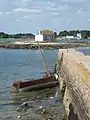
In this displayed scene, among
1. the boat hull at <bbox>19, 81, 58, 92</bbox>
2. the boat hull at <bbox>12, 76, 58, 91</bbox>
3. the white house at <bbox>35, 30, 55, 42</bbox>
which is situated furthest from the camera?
the white house at <bbox>35, 30, 55, 42</bbox>

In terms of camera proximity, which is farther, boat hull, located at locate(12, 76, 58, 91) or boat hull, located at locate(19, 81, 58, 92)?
boat hull, located at locate(19, 81, 58, 92)

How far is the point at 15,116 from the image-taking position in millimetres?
20969

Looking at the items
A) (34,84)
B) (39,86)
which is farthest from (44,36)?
(34,84)

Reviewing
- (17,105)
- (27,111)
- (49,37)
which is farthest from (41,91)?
(49,37)

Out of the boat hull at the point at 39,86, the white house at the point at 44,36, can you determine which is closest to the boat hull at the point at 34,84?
the boat hull at the point at 39,86

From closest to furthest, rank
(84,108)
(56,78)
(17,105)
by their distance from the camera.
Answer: (84,108)
(17,105)
(56,78)

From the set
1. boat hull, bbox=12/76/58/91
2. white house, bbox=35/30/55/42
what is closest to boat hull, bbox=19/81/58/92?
boat hull, bbox=12/76/58/91

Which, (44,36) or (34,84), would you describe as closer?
(34,84)

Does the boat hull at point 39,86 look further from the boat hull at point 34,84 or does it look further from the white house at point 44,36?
the white house at point 44,36

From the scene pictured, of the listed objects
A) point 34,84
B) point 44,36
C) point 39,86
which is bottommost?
point 44,36

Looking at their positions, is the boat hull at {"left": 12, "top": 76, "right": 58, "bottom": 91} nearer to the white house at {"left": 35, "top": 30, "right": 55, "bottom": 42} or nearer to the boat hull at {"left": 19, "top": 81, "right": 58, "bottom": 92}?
the boat hull at {"left": 19, "top": 81, "right": 58, "bottom": 92}

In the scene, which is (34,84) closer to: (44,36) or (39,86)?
(39,86)

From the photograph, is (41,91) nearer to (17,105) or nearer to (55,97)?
(55,97)

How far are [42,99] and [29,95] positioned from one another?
7.20ft
